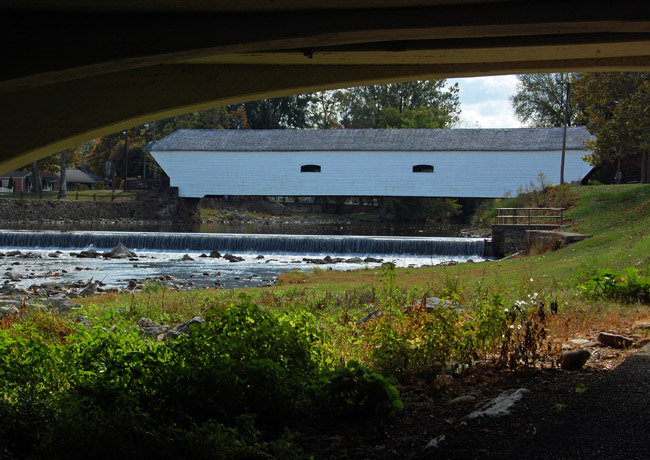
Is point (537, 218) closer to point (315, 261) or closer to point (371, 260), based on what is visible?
point (371, 260)

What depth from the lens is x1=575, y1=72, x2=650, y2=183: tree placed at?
19391 mm

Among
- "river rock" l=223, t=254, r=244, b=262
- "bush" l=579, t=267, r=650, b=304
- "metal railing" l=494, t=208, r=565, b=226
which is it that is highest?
"metal railing" l=494, t=208, r=565, b=226

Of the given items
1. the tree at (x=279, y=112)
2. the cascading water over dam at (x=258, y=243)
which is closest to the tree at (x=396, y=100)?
the tree at (x=279, y=112)

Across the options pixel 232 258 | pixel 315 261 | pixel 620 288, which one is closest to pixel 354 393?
pixel 620 288

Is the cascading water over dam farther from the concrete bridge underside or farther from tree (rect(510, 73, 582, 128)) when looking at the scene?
tree (rect(510, 73, 582, 128))

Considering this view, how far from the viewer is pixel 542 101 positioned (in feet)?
143

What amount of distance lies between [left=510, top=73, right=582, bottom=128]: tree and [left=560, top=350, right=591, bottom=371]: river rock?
40.7 meters

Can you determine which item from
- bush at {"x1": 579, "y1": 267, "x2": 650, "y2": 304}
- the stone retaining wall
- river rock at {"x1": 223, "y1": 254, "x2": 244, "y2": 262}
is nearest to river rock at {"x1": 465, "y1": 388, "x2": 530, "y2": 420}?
bush at {"x1": 579, "y1": 267, "x2": 650, "y2": 304}

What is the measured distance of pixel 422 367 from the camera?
167 inches

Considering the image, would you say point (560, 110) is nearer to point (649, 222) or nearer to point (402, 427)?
point (649, 222)

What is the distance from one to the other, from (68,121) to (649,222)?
1428 centimetres

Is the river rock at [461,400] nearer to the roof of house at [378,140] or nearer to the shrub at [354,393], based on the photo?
the shrub at [354,393]

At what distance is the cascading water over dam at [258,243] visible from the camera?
744 inches

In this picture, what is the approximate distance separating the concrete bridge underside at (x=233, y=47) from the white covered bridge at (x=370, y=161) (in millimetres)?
23472
